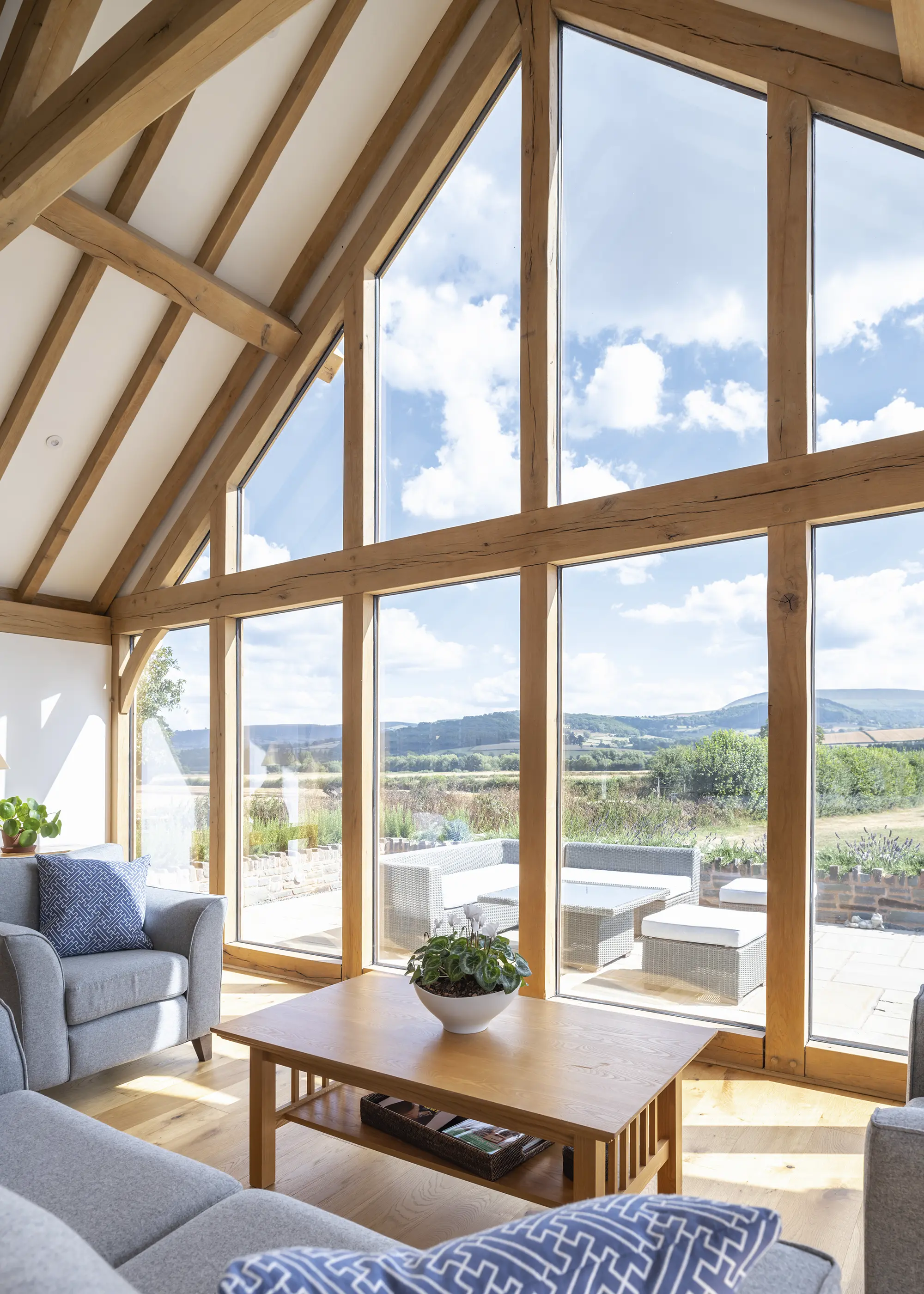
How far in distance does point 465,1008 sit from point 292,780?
2.90 meters

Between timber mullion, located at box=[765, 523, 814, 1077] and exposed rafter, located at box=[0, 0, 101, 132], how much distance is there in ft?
10.1

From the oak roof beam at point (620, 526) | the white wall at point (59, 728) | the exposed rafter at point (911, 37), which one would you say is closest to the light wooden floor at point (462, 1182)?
the oak roof beam at point (620, 526)

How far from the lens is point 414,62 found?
461 cm

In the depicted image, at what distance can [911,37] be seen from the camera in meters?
3.02

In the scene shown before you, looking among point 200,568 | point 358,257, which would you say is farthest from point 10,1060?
point 358,257

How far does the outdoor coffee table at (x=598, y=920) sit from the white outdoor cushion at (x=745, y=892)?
→ 0.83 feet

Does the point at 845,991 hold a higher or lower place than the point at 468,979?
lower

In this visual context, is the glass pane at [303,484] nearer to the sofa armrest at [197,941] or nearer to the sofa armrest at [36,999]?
the sofa armrest at [197,941]

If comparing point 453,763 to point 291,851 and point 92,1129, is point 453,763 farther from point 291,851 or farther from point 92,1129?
point 92,1129

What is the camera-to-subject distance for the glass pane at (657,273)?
12.3 ft

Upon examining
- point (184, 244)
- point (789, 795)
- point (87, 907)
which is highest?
point (184, 244)

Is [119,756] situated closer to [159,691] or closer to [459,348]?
[159,691]

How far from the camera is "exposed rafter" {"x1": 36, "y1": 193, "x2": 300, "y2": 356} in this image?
4238 mm

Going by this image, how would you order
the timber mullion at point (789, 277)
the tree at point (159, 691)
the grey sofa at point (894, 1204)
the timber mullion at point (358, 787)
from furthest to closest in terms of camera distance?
the tree at point (159, 691)
the timber mullion at point (358, 787)
the timber mullion at point (789, 277)
the grey sofa at point (894, 1204)
